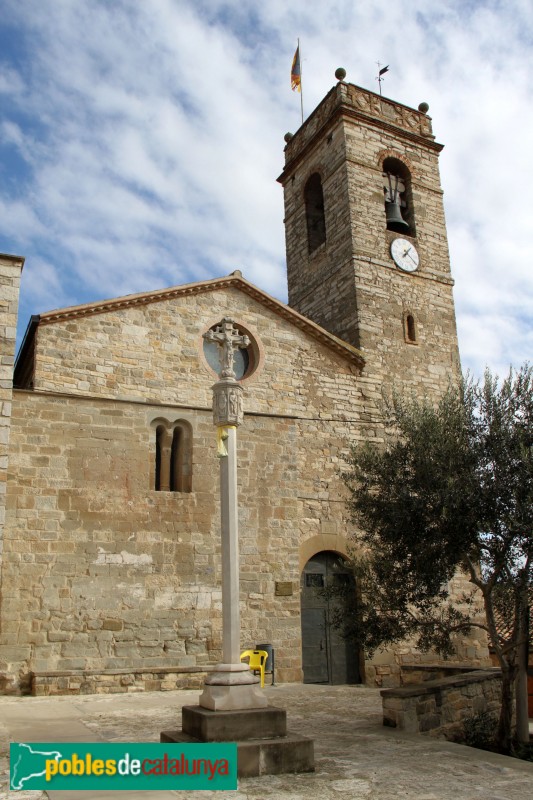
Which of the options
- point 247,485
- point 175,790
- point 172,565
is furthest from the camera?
point 247,485

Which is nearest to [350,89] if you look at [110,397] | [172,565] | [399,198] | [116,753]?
[399,198]

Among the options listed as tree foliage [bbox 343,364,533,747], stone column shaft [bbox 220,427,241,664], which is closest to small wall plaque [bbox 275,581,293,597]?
tree foliage [bbox 343,364,533,747]

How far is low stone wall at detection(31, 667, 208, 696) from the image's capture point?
10.7 m

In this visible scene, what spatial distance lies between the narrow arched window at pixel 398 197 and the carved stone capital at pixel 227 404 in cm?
1284

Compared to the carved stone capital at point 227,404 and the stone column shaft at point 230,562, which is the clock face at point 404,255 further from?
the stone column shaft at point 230,562

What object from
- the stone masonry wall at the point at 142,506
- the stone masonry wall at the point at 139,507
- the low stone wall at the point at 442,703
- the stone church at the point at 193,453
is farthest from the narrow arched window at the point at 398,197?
the low stone wall at the point at 442,703

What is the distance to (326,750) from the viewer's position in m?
6.85

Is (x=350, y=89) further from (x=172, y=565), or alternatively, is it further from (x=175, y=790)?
(x=175, y=790)

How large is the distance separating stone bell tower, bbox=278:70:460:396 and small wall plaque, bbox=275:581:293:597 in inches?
223

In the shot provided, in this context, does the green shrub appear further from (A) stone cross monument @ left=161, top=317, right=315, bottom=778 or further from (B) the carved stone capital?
(B) the carved stone capital

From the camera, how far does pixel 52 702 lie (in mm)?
9898

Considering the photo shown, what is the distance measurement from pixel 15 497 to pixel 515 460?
25.3 feet

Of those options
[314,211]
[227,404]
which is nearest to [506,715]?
[227,404]

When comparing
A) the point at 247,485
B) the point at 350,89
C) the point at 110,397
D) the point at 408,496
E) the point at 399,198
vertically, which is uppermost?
the point at 350,89
